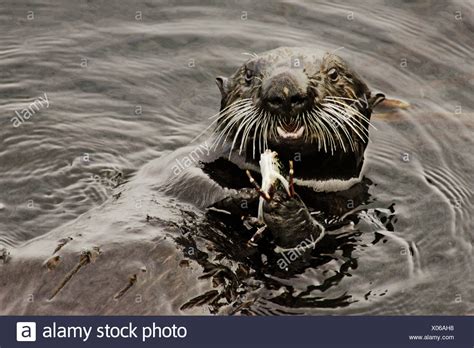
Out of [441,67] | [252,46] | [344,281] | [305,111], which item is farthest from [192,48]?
[344,281]

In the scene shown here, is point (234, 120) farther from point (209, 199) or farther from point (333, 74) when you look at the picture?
point (333, 74)

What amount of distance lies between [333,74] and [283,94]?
0.74 meters

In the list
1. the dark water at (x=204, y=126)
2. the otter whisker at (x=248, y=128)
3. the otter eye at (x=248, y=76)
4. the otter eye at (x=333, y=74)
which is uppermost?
the otter eye at (x=333, y=74)

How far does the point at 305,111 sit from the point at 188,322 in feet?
5.79

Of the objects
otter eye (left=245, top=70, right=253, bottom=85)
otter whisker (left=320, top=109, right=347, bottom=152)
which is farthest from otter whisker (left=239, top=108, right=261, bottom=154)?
otter whisker (left=320, top=109, right=347, bottom=152)

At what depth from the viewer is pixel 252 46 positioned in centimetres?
995

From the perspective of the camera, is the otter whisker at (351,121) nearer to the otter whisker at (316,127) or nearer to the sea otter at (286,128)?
the sea otter at (286,128)

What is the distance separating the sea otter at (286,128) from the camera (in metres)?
6.77

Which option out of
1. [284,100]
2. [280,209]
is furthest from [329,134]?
[280,209]

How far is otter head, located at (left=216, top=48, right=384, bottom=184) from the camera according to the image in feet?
22.0

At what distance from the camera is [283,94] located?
659 cm

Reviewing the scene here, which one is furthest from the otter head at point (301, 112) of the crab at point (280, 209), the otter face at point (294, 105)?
the crab at point (280, 209)

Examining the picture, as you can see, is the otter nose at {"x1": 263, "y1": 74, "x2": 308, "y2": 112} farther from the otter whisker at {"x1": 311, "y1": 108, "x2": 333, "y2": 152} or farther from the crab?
the crab

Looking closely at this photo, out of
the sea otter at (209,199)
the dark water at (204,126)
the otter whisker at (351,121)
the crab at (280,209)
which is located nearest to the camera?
the sea otter at (209,199)
